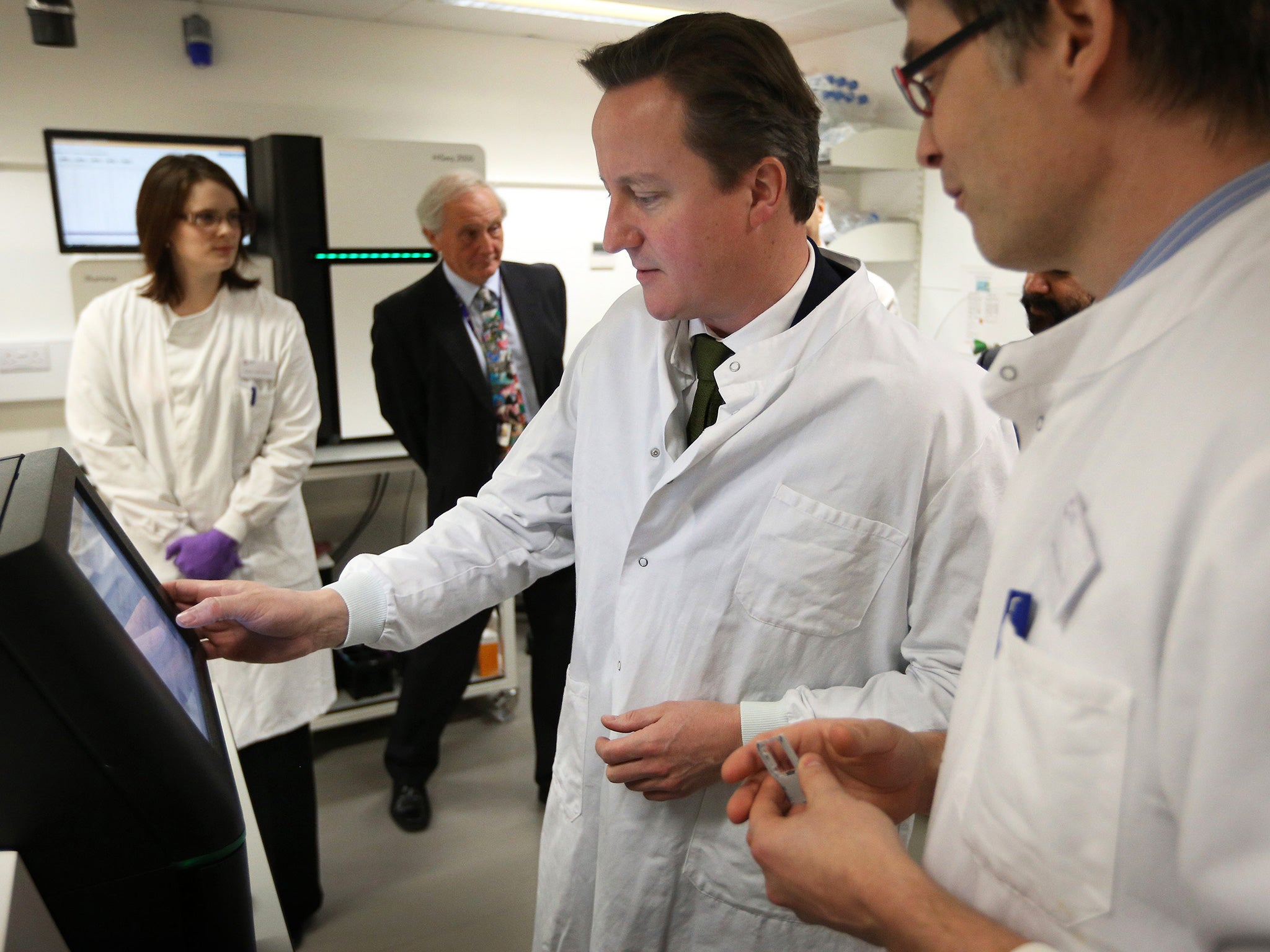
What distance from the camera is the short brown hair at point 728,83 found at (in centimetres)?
105

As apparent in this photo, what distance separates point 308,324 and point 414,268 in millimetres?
397

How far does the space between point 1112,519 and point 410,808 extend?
95.2 inches

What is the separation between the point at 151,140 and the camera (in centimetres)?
291

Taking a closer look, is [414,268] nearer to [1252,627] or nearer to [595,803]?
[595,803]

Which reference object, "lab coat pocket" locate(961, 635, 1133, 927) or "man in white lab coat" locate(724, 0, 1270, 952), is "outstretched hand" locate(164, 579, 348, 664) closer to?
"man in white lab coat" locate(724, 0, 1270, 952)

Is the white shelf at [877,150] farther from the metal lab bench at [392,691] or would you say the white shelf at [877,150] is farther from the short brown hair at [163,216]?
the short brown hair at [163,216]

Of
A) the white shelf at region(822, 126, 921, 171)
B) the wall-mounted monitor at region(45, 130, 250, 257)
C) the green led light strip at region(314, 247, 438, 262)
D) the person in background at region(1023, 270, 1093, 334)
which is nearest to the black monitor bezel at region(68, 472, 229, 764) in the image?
the person in background at region(1023, 270, 1093, 334)

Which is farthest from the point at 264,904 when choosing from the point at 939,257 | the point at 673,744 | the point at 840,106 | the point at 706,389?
the point at 840,106

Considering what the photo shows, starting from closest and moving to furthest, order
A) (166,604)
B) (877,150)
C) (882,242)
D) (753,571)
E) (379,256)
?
1. (166,604)
2. (753,571)
3. (379,256)
4. (877,150)
5. (882,242)

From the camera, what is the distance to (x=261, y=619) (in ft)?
3.43

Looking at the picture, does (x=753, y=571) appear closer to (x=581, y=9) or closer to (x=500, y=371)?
(x=500, y=371)

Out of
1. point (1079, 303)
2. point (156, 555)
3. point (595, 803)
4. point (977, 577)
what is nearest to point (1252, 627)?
point (977, 577)

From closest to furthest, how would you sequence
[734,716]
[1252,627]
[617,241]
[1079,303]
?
[1252,627], [734,716], [617,241], [1079,303]

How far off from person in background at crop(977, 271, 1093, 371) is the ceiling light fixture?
5.68ft
